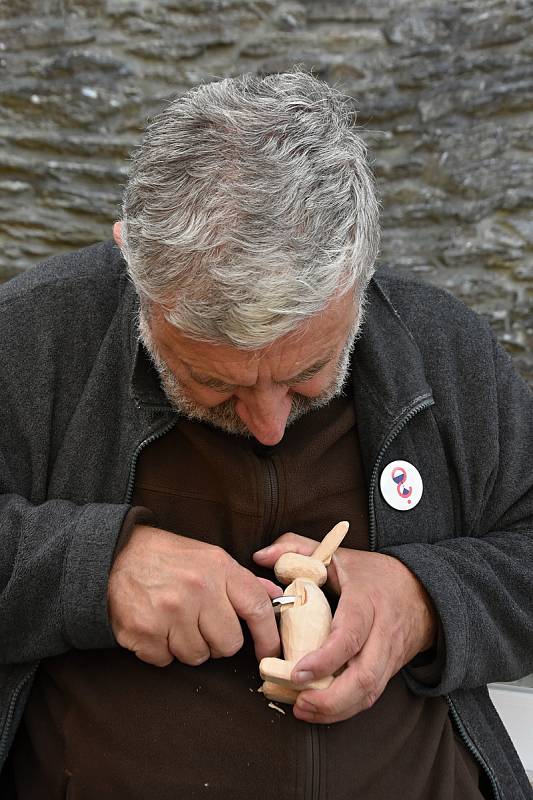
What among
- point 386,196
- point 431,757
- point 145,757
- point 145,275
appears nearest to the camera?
point 145,275

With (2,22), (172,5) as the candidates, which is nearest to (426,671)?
(172,5)

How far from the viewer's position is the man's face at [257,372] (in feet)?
4.65

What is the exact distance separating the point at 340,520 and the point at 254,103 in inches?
29.9

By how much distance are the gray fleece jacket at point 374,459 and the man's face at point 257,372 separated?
116 millimetres

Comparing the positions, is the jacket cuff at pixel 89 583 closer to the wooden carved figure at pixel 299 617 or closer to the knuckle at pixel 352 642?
the wooden carved figure at pixel 299 617

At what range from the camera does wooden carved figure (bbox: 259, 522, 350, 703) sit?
143 cm

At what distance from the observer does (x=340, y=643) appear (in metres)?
1.46

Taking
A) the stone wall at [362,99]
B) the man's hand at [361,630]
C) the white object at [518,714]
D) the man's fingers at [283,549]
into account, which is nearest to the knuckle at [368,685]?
the man's hand at [361,630]

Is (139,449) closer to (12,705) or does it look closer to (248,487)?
(248,487)

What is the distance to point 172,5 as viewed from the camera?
2898mm

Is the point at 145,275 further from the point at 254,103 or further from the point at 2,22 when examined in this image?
the point at 2,22

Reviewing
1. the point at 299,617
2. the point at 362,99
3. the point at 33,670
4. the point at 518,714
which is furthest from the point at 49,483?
the point at 362,99

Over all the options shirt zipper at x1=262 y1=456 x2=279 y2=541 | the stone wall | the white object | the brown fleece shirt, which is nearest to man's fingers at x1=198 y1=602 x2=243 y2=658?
the brown fleece shirt

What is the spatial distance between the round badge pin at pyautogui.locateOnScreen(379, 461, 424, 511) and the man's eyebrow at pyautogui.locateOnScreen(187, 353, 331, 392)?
31cm
